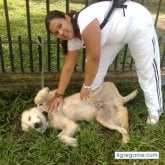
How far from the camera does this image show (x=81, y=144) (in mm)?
3928

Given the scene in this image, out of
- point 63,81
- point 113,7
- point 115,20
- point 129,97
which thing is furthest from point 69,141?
point 113,7

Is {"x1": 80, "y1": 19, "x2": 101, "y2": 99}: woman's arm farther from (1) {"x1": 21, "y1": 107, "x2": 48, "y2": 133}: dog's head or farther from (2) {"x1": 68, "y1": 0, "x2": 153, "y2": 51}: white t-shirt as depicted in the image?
(1) {"x1": 21, "y1": 107, "x2": 48, "y2": 133}: dog's head

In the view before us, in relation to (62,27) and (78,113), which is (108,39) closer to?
(62,27)

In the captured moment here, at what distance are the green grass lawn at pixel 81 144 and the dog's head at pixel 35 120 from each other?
0.23ft

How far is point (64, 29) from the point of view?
137 inches

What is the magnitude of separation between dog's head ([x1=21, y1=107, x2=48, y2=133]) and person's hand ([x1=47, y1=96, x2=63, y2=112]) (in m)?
0.10

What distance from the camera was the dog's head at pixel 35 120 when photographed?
396cm

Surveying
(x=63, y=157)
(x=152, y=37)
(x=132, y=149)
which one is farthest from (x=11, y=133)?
(x=152, y=37)

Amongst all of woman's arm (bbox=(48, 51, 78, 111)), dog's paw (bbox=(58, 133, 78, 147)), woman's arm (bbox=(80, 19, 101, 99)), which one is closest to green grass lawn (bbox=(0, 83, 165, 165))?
dog's paw (bbox=(58, 133, 78, 147))

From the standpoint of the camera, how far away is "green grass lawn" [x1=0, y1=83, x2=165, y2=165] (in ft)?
12.5

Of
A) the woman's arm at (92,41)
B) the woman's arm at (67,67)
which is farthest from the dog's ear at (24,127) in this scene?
the woman's arm at (92,41)

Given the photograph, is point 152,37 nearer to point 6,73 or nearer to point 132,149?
point 132,149

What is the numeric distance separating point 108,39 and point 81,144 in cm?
117

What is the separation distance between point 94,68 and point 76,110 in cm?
72
